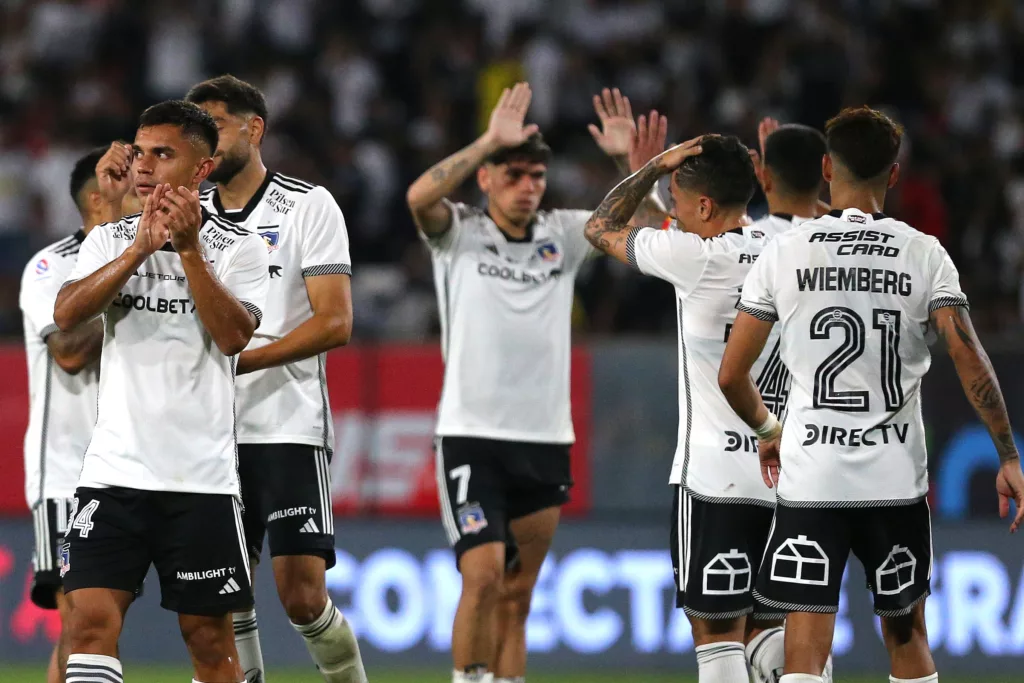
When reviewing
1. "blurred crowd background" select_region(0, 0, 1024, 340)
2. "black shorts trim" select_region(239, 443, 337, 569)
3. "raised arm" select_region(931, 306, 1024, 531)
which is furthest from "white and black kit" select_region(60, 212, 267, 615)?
"blurred crowd background" select_region(0, 0, 1024, 340)

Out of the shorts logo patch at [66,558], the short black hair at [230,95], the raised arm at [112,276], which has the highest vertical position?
the short black hair at [230,95]

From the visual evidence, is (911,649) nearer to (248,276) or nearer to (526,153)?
(248,276)

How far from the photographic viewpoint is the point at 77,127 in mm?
14477

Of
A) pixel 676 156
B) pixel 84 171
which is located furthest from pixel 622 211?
pixel 84 171

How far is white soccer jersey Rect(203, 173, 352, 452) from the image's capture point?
6.71 metres

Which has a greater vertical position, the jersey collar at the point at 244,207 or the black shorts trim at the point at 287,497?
the jersey collar at the point at 244,207

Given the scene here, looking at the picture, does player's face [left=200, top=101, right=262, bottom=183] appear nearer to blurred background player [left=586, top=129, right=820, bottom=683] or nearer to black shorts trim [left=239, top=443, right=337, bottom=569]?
black shorts trim [left=239, top=443, right=337, bottom=569]

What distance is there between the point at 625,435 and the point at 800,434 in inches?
200

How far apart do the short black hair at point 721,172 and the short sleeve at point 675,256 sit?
214 millimetres

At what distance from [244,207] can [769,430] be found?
8.33ft

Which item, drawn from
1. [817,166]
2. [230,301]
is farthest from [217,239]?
[817,166]

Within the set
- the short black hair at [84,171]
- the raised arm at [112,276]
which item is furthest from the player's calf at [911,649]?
the short black hair at [84,171]

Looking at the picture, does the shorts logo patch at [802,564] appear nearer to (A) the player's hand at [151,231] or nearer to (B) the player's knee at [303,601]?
(B) the player's knee at [303,601]

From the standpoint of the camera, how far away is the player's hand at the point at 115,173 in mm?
6113
